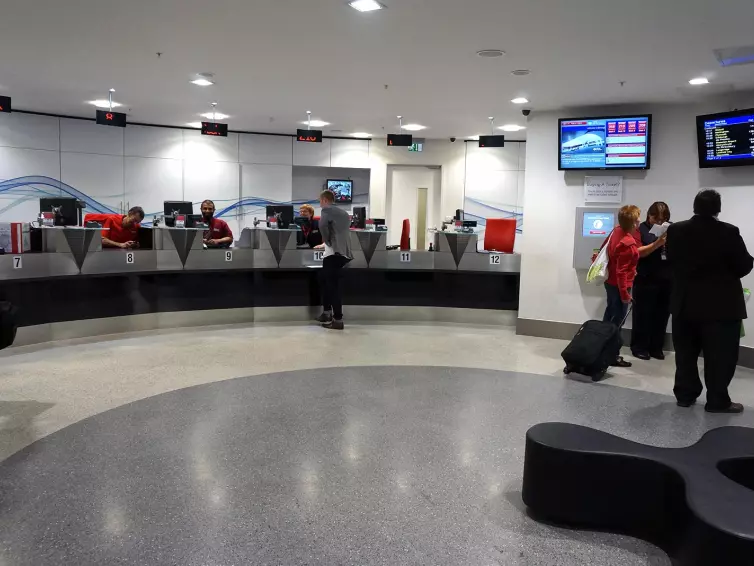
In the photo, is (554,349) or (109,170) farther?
(109,170)

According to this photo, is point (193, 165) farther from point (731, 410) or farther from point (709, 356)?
point (731, 410)

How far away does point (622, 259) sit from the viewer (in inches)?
237

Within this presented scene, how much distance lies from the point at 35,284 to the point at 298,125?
5458 millimetres

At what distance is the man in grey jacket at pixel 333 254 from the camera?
7.68 m

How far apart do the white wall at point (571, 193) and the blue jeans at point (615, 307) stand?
1.27 m

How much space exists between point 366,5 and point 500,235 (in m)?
4.81

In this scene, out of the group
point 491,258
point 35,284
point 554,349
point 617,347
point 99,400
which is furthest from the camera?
point 491,258

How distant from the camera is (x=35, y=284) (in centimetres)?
650

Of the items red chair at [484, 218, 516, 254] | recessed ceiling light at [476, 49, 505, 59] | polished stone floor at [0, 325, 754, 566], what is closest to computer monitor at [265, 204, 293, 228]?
polished stone floor at [0, 325, 754, 566]

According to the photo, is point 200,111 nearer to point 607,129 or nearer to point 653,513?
point 607,129

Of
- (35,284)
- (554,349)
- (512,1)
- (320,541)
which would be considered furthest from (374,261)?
(320,541)

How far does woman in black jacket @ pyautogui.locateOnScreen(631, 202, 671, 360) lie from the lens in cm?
650

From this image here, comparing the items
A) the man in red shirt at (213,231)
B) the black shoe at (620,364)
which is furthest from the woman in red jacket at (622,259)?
the man in red shirt at (213,231)

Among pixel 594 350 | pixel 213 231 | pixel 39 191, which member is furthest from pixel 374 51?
pixel 39 191
